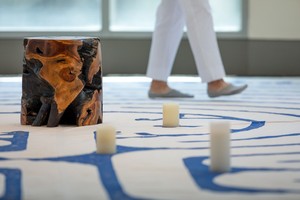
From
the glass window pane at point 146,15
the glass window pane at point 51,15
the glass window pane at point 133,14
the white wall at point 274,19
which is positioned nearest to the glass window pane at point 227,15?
the glass window pane at point 146,15

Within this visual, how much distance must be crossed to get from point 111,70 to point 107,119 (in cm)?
232

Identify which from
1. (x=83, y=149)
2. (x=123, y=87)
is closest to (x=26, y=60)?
(x=83, y=149)

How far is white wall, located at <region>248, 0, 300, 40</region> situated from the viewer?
5.26 meters

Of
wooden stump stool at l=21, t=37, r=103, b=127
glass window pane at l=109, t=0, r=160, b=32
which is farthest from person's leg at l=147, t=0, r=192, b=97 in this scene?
glass window pane at l=109, t=0, r=160, b=32

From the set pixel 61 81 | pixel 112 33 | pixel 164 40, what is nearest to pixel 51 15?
pixel 112 33

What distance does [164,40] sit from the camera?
12.5ft

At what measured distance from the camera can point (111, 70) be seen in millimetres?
5332

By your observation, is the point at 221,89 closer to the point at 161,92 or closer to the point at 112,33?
the point at 161,92

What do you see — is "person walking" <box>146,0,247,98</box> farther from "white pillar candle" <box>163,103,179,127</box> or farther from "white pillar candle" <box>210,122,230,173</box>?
"white pillar candle" <box>210,122,230,173</box>

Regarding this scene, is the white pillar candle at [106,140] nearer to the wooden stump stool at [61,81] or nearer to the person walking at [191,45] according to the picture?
the wooden stump stool at [61,81]

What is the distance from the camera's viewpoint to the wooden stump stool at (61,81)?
2727mm

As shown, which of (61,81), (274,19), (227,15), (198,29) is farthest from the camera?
(227,15)

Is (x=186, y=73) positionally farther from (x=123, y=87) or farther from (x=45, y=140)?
(x=45, y=140)

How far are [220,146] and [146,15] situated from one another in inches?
144
